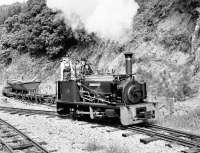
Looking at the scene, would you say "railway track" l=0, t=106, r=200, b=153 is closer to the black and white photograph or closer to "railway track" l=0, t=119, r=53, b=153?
the black and white photograph

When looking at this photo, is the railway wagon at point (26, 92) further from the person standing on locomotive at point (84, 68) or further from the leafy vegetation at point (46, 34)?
the person standing on locomotive at point (84, 68)

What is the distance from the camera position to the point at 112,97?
11570 millimetres

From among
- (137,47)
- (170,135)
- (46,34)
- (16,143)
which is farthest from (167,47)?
(46,34)

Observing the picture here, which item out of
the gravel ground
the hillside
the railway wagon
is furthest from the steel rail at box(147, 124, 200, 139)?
the railway wagon

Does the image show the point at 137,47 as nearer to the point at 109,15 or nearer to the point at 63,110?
the point at 109,15

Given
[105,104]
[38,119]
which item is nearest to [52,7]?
[38,119]

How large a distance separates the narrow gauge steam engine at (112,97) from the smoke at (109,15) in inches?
362

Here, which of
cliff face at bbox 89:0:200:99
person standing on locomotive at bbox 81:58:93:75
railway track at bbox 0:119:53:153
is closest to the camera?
railway track at bbox 0:119:53:153

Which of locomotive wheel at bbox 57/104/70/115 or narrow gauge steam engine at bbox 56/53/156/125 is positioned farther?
locomotive wheel at bbox 57/104/70/115

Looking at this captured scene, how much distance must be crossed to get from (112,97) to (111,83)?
1.63 ft

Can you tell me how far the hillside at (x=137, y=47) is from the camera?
15.5 meters

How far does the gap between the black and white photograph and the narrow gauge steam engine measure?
4 cm

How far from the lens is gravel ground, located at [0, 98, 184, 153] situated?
8430mm

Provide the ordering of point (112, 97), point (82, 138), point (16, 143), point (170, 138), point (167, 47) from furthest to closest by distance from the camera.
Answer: point (167, 47), point (112, 97), point (82, 138), point (16, 143), point (170, 138)
